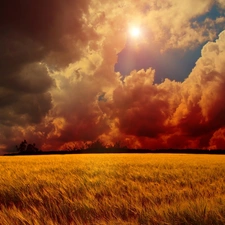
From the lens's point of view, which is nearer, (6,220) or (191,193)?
(6,220)

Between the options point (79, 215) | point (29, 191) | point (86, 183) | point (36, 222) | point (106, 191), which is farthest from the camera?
point (86, 183)

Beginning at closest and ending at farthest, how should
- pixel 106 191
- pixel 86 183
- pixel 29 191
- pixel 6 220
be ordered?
pixel 6 220 < pixel 106 191 < pixel 29 191 < pixel 86 183

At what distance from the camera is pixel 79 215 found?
384 cm

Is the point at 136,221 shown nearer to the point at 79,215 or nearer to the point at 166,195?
the point at 79,215

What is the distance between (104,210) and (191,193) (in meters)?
2.03

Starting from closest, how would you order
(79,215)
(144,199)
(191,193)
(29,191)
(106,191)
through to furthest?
1. (79,215)
2. (144,199)
3. (191,193)
4. (106,191)
5. (29,191)

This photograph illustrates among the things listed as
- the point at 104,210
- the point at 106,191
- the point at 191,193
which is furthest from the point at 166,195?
the point at 104,210

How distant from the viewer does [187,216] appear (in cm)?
343

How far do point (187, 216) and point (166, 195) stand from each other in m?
1.81

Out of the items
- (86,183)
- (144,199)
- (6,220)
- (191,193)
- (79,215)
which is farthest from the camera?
(86,183)

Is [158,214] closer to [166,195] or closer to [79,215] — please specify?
[79,215]

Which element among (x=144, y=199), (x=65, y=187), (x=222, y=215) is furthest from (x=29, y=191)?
(x=222, y=215)

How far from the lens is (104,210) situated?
13.1 feet

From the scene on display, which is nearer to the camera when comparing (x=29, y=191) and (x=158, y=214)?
(x=158, y=214)
